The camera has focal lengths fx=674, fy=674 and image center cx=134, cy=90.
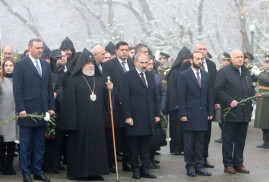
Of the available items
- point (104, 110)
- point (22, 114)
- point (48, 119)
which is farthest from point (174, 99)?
point (22, 114)

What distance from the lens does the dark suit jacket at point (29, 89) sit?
34.3ft

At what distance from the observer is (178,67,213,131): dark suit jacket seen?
11438 mm

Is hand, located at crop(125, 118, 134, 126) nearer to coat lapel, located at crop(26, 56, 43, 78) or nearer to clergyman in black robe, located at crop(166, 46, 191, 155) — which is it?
coat lapel, located at crop(26, 56, 43, 78)

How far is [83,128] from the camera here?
10961 millimetres

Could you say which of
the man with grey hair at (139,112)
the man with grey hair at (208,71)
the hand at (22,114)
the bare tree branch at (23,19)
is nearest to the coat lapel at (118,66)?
the man with grey hair at (139,112)

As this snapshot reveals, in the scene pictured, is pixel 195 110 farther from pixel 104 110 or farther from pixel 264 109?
pixel 264 109

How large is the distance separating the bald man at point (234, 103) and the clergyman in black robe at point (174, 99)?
1898mm

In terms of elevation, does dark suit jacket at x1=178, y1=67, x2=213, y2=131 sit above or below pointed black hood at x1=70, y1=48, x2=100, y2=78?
below

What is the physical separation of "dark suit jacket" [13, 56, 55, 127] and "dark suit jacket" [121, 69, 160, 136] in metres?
1.37

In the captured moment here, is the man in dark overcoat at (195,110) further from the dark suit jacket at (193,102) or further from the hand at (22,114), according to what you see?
the hand at (22,114)

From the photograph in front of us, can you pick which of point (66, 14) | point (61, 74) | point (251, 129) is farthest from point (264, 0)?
point (61, 74)

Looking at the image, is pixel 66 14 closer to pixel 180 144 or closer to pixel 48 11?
pixel 48 11

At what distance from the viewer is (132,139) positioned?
1130cm

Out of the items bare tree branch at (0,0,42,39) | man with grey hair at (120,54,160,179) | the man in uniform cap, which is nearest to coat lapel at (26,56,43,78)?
man with grey hair at (120,54,160,179)
